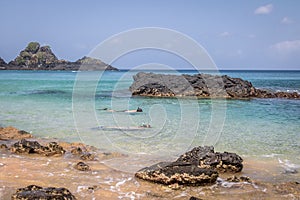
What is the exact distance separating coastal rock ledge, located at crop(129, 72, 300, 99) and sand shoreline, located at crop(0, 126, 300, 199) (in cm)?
2479

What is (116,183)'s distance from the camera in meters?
7.54

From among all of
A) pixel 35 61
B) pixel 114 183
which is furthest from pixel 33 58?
pixel 114 183

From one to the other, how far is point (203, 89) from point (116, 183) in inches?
1100

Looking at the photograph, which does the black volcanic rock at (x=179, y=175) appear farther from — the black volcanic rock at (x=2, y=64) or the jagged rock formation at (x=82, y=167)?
the black volcanic rock at (x=2, y=64)

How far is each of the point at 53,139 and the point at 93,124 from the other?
3665 mm

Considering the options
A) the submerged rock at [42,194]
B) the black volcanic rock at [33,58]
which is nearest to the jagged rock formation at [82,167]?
the submerged rock at [42,194]

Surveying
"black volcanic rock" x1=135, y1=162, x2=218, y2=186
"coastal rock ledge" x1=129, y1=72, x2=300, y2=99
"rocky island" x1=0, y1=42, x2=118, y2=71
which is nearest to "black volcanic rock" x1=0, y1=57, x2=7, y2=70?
"rocky island" x1=0, y1=42, x2=118, y2=71

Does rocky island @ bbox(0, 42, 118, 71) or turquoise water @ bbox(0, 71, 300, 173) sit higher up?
rocky island @ bbox(0, 42, 118, 71)

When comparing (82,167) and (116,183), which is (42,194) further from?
(82,167)

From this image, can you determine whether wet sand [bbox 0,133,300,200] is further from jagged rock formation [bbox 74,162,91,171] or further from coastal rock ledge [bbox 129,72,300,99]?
coastal rock ledge [bbox 129,72,300,99]

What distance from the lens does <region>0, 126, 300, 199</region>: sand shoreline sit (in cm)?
688

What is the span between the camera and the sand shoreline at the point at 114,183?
6.88 m

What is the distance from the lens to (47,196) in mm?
5812

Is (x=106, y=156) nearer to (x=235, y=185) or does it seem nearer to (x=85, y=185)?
(x=85, y=185)
